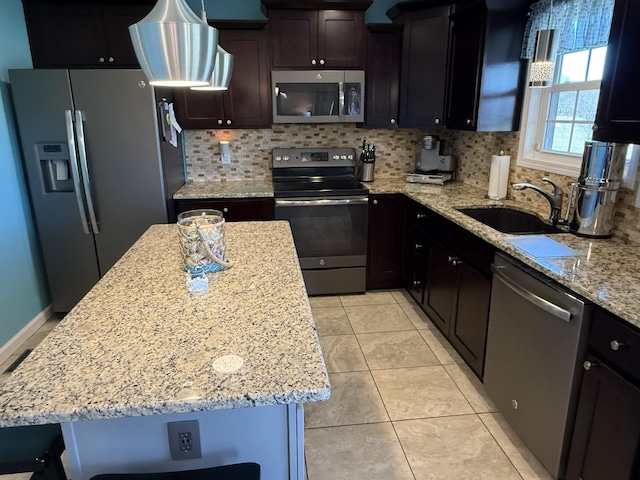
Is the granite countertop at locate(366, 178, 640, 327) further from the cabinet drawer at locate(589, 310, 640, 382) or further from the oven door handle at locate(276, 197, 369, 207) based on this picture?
the oven door handle at locate(276, 197, 369, 207)

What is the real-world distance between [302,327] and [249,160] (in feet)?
9.12

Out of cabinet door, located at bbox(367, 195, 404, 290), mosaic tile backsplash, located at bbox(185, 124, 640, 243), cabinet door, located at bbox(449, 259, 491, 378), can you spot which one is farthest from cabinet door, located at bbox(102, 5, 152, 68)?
cabinet door, located at bbox(449, 259, 491, 378)

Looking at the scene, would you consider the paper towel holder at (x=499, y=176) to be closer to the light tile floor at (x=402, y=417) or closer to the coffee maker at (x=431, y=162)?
the coffee maker at (x=431, y=162)

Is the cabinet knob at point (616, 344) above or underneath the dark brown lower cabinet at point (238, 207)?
underneath

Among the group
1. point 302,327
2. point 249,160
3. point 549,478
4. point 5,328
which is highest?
point 249,160

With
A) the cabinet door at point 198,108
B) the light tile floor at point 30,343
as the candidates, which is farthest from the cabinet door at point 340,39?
the light tile floor at point 30,343

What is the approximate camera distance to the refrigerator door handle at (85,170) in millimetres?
2801

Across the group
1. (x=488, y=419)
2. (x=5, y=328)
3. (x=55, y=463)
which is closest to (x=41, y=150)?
(x=5, y=328)

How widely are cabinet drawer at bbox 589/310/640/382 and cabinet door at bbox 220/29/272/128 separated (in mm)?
2716

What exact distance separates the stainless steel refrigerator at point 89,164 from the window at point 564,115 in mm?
2469

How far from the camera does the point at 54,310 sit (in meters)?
3.23

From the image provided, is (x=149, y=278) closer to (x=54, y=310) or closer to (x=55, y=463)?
(x=55, y=463)

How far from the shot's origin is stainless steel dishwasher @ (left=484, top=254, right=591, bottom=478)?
62.6 inches

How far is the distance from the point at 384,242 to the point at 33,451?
2753 mm
